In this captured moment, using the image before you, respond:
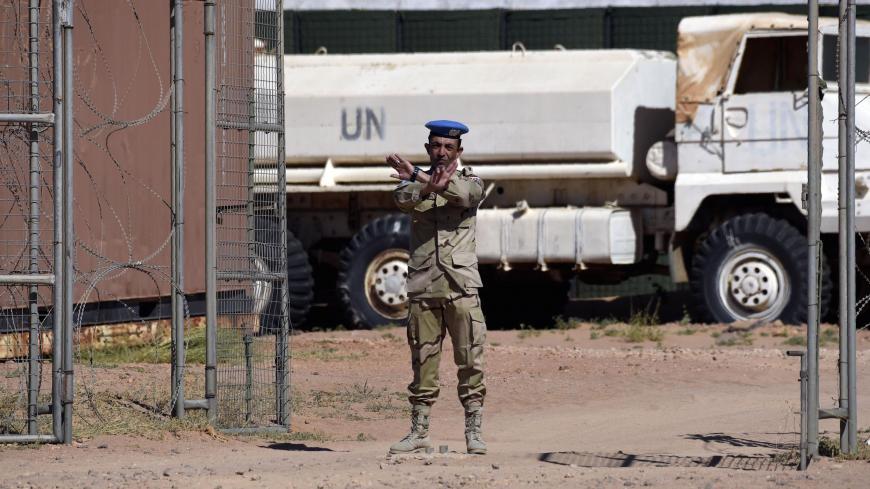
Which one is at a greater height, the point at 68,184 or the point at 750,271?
the point at 68,184

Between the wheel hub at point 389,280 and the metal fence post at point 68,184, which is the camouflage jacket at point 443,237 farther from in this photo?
the wheel hub at point 389,280

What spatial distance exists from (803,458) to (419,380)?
197cm

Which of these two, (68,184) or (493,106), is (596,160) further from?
(68,184)

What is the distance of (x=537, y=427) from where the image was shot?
35.6 feet

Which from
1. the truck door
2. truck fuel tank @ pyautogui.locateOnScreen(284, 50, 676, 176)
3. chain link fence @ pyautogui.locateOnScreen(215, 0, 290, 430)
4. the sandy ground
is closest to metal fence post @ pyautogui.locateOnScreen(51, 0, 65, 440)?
the sandy ground

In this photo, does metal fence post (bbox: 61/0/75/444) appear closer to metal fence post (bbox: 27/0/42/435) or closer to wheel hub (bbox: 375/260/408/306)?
metal fence post (bbox: 27/0/42/435)

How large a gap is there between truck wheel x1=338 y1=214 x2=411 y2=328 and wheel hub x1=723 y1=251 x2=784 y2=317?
3.59 metres

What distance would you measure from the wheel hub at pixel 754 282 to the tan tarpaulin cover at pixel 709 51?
156 cm

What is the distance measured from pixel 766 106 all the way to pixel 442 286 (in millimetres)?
8993

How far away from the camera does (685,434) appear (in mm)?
10102

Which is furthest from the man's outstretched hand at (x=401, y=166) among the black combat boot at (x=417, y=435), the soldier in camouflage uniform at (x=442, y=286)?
the black combat boot at (x=417, y=435)

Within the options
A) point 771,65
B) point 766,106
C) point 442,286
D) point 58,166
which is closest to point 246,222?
point 58,166

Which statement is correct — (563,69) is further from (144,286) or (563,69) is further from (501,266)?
(144,286)

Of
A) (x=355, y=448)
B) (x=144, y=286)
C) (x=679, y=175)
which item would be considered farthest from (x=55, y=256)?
(x=679, y=175)
